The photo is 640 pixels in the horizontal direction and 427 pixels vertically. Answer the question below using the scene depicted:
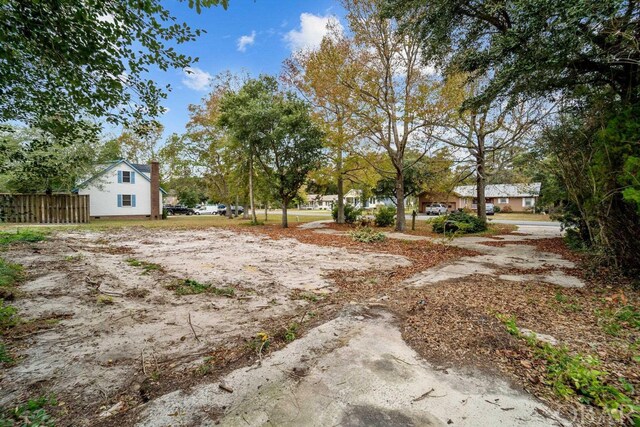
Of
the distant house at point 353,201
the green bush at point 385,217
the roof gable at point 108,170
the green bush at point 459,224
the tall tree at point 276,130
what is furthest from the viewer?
the distant house at point 353,201

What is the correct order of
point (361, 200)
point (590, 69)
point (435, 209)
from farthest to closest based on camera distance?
point (435, 209) → point (361, 200) → point (590, 69)

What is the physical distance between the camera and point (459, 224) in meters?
13.7

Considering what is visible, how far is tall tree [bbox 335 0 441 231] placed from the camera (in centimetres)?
1212

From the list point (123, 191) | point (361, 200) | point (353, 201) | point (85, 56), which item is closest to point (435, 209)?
point (361, 200)

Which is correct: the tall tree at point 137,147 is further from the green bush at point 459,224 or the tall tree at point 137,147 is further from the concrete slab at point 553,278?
the concrete slab at point 553,278

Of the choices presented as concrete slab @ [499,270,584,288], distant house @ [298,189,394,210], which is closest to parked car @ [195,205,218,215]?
distant house @ [298,189,394,210]

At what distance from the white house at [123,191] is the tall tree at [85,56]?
23.4 meters

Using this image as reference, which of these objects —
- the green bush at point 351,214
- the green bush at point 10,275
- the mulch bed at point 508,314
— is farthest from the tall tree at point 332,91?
the green bush at point 10,275

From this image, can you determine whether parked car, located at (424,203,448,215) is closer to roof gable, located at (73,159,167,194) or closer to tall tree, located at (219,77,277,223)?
tall tree, located at (219,77,277,223)

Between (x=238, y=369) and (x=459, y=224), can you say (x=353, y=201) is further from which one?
(x=238, y=369)

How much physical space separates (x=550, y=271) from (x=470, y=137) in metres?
11.4

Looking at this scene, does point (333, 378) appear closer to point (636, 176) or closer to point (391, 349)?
point (391, 349)

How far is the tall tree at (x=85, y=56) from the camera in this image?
278 cm

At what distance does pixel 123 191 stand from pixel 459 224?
27.4 meters
